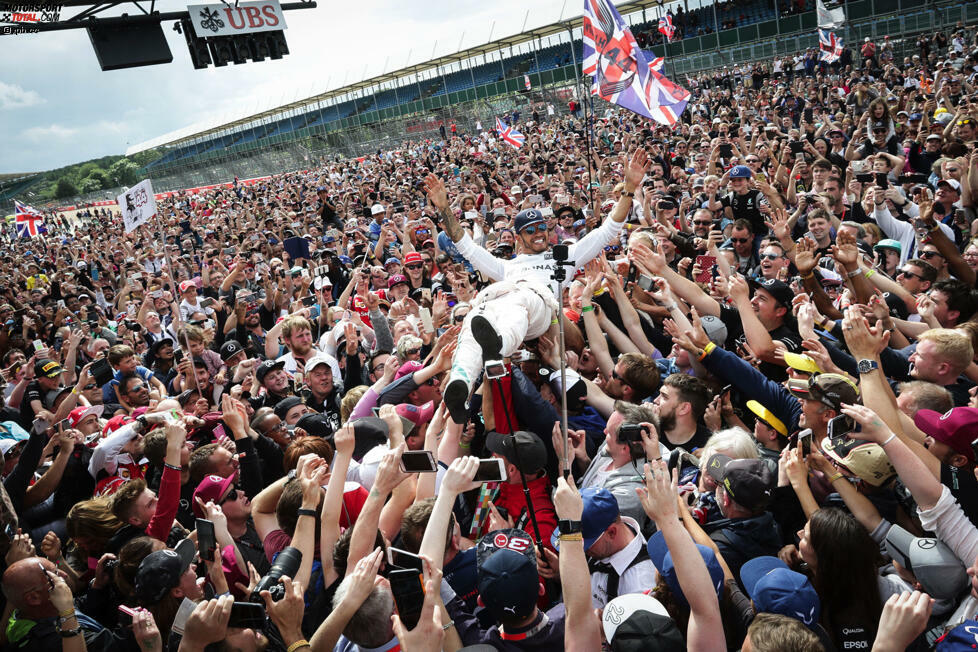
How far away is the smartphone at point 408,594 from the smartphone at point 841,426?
1753 millimetres

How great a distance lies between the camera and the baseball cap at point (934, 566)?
7.63 feet

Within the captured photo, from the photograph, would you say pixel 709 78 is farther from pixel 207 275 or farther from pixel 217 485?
pixel 217 485

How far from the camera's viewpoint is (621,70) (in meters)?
9.22

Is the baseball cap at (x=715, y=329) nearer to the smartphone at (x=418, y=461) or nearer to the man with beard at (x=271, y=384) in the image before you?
the smartphone at (x=418, y=461)

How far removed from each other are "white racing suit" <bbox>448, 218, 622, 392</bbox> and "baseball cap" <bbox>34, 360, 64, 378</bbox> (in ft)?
15.3

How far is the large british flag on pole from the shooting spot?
912 centimetres

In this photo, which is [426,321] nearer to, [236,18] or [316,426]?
[316,426]

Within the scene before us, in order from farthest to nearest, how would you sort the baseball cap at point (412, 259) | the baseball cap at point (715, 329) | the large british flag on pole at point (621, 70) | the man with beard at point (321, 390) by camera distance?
the large british flag on pole at point (621, 70)
the baseball cap at point (412, 259)
the man with beard at point (321, 390)
the baseball cap at point (715, 329)

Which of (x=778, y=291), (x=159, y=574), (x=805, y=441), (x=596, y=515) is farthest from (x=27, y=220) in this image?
(x=805, y=441)

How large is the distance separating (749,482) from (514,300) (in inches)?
70.4

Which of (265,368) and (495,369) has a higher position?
(495,369)

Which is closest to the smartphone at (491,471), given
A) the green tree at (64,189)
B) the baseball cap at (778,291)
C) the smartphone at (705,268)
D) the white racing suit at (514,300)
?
the white racing suit at (514,300)

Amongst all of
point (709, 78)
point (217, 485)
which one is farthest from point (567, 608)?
point (709, 78)

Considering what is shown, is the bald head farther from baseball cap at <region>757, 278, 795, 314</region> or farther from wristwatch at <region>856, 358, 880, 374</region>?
baseball cap at <region>757, 278, 795, 314</region>
